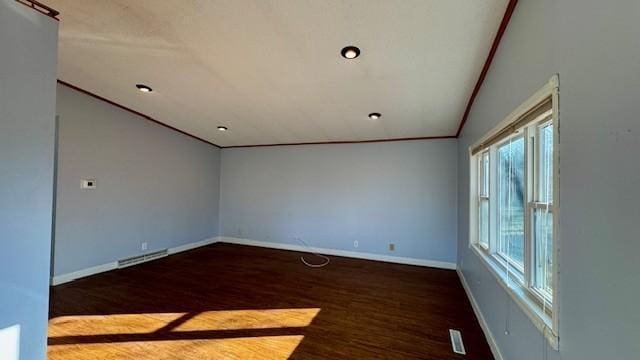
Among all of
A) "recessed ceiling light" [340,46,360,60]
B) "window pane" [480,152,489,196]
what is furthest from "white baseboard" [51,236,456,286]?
"recessed ceiling light" [340,46,360,60]

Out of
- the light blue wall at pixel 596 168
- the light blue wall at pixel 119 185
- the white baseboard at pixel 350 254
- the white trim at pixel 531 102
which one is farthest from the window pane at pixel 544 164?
the light blue wall at pixel 119 185

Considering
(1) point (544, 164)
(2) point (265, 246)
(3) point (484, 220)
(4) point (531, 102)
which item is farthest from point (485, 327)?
(2) point (265, 246)

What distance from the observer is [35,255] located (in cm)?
167

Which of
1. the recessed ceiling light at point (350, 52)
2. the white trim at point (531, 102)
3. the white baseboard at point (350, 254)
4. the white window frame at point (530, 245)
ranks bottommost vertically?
the white baseboard at point (350, 254)

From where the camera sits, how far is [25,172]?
1.62 m

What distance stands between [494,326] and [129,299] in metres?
3.82

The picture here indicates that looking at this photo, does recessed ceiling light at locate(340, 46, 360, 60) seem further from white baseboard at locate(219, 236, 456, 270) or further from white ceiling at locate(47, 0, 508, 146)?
white baseboard at locate(219, 236, 456, 270)

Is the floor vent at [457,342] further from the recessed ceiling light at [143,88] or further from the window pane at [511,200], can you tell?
the recessed ceiling light at [143,88]

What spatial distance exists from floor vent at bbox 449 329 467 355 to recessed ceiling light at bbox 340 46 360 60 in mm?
2692

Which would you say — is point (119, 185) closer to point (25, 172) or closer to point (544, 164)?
point (25, 172)

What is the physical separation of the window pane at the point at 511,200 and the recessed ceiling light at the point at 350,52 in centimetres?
146

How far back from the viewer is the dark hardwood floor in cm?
227

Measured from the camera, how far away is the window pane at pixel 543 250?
1479 millimetres

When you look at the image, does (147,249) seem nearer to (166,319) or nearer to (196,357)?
(166,319)
